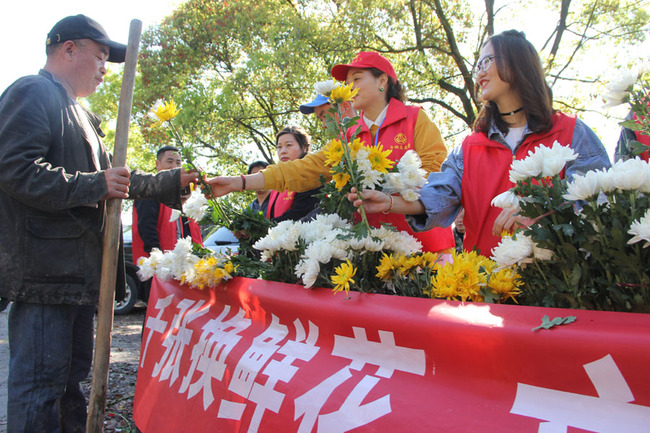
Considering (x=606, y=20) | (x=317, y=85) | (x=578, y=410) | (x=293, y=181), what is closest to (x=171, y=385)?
(x=293, y=181)

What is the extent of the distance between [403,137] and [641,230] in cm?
171

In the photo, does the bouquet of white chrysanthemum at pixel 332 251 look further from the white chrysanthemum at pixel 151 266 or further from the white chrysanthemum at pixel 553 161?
the white chrysanthemum at pixel 151 266

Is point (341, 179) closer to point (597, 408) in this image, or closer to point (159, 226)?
point (597, 408)

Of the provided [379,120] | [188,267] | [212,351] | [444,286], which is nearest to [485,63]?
[379,120]

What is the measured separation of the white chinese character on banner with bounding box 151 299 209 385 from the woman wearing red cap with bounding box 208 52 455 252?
699 mm

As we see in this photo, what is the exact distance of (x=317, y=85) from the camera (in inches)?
78.5

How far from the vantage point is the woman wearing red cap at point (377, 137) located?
8.85 ft

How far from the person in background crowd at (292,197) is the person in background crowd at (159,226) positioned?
97cm

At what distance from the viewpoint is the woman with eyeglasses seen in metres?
2.13

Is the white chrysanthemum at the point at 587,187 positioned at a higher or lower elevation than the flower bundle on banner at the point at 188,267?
higher

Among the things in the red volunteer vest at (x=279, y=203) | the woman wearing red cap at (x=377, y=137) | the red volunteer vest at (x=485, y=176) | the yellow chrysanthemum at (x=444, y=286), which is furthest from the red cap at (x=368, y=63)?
the yellow chrysanthemum at (x=444, y=286)

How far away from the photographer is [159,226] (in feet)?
16.3

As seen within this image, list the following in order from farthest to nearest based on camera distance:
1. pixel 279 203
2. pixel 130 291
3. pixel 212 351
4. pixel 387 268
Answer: pixel 130 291 → pixel 279 203 → pixel 212 351 → pixel 387 268

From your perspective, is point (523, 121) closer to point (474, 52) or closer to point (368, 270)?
point (368, 270)
